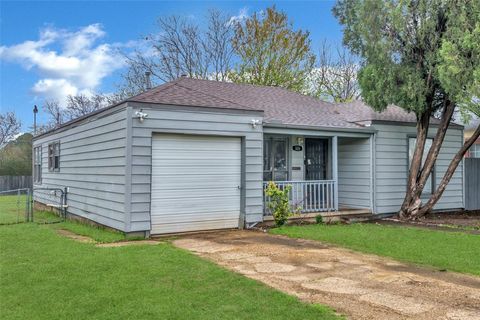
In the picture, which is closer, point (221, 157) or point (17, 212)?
point (221, 157)

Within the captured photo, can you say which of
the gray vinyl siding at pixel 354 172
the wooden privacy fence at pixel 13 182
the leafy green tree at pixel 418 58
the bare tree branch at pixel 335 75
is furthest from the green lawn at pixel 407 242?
the wooden privacy fence at pixel 13 182

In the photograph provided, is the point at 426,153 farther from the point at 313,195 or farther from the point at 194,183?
the point at 194,183

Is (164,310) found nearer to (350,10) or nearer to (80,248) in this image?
(80,248)

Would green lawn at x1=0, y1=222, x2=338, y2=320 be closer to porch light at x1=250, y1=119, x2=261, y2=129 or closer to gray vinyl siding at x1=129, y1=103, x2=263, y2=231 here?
gray vinyl siding at x1=129, y1=103, x2=263, y2=231

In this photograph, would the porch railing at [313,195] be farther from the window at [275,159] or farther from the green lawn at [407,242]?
the green lawn at [407,242]

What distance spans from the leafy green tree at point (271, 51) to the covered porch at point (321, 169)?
1238 cm

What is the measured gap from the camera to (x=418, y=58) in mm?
10578

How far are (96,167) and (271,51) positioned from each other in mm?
16884

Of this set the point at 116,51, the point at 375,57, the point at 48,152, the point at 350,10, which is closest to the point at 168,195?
the point at 375,57

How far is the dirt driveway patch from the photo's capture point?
4.08 metres

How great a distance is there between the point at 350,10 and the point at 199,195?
6.50 meters

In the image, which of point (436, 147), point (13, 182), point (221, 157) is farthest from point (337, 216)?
point (13, 182)

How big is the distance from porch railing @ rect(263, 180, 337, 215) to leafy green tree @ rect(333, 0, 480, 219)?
1.99 m

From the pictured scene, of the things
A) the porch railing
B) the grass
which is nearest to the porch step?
the porch railing
